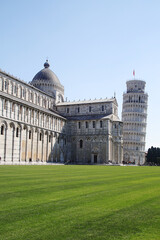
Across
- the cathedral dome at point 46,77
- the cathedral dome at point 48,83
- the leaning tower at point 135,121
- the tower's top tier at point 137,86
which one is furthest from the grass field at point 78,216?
the tower's top tier at point 137,86

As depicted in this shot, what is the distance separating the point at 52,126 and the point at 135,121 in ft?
174

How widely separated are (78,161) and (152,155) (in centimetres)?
4385

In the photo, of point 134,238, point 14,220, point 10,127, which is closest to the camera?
point 134,238

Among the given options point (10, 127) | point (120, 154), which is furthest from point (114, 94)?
point (10, 127)

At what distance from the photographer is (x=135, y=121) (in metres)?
112

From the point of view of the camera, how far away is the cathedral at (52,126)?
2042 inches

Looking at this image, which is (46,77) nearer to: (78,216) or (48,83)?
(48,83)

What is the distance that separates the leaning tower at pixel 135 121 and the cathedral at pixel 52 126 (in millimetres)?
33276

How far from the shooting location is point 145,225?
6.01m

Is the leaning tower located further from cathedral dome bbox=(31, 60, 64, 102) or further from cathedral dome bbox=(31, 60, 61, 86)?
cathedral dome bbox=(31, 60, 61, 86)

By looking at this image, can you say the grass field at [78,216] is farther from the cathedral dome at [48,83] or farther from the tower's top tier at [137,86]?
the tower's top tier at [137,86]

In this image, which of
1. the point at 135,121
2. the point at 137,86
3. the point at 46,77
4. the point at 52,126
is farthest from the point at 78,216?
the point at 137,86

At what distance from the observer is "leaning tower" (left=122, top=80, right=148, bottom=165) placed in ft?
362

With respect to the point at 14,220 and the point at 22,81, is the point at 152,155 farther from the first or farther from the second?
the point at 14,220
